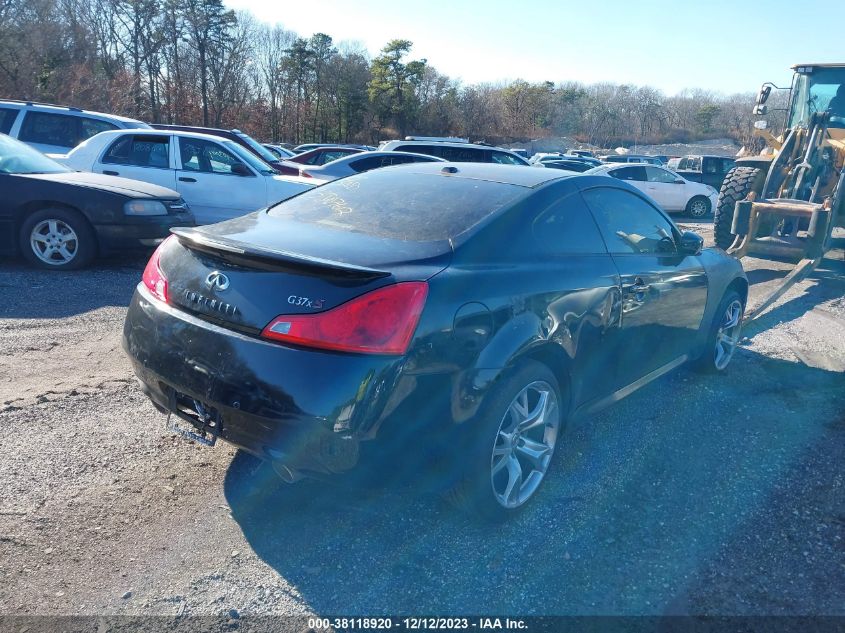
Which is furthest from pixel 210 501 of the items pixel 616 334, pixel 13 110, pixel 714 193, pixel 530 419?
pixel 714 193

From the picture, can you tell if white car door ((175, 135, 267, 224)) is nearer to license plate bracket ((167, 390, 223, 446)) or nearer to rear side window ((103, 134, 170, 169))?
rear side window ((103, 134, 170, 169))

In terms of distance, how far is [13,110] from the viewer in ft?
34.4

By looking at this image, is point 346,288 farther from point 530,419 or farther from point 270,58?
point 270,58

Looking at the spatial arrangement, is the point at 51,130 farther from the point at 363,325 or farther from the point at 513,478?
the point at 513,478

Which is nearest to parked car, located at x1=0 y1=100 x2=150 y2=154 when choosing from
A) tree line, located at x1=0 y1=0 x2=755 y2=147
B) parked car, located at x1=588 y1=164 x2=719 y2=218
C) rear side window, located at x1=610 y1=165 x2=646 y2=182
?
rear side window, located at x1=610 y1=165 x2=646 y2=182

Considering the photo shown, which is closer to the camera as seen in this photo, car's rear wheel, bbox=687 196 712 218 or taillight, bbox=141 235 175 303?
taillight, bbox=141 235 175 303

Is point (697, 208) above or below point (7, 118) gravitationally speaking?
below

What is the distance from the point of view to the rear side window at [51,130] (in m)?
10.6

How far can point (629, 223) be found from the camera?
166 inches

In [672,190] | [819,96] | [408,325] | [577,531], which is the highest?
[819,96]

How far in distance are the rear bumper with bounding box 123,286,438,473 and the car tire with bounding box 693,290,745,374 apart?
3.41 meters

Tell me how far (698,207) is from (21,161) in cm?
1665

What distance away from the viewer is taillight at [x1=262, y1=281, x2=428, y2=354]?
102 inches

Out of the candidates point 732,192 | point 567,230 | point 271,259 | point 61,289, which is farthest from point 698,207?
point 271,259
